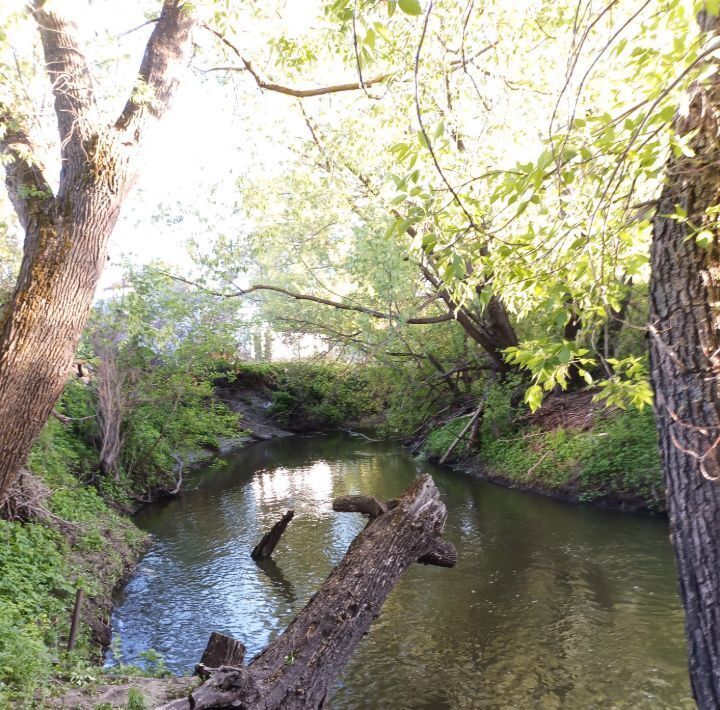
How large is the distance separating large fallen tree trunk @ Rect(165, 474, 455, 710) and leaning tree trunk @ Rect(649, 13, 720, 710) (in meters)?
2.72

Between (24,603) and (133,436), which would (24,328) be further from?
(133,436)

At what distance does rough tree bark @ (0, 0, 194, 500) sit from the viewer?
12.4 ft

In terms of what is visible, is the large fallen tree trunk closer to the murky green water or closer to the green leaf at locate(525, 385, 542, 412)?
the murky green water

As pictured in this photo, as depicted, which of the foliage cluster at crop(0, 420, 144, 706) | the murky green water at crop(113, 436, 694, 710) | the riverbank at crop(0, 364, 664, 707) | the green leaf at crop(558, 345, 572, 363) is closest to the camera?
the green leaf at crop(558, 345, 572, 363)

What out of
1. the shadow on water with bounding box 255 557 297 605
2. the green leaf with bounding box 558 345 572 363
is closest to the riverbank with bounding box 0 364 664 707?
the shadow on water with bounding box 255 557 297 605

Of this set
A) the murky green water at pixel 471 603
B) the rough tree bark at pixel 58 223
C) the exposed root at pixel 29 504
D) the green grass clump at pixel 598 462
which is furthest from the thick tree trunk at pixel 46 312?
the green grass clump at pixel 598 462

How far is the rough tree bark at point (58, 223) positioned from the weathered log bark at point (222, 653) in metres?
1.98

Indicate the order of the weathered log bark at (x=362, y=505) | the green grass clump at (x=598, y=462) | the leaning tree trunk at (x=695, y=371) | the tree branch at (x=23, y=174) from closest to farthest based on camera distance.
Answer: the leaning tree trunk at (x=695, y=371)
the tree branch at (x=23, y=174)
the weathered log bark at (x=362, y=505)
the green grass clump at (x=598, y=462)

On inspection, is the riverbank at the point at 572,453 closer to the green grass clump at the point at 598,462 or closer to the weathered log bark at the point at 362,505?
the green grass clump at the point at 598,462

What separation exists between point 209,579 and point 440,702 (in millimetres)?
4236

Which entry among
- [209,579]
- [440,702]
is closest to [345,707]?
[440,702]

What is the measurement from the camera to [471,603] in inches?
286

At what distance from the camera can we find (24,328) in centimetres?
379

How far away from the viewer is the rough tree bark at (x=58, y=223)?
12.4ft
